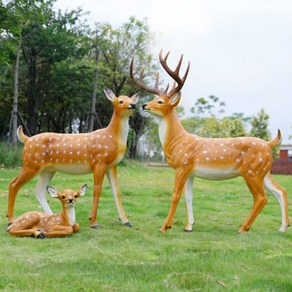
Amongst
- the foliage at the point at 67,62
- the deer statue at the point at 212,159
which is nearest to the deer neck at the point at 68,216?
the deer statue at the point at 212,159

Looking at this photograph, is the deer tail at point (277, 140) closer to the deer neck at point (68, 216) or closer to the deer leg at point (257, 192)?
the deer leg at point (257, 192)

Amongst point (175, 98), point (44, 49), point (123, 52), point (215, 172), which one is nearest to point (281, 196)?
point (215, 172)

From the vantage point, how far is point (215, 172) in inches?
252

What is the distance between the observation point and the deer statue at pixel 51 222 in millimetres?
5801

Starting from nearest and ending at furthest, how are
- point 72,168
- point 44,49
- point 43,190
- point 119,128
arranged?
point 72,168 → point 119,128 → point 43,190 → point 44,49

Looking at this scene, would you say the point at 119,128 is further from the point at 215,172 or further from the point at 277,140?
the point at 277,140

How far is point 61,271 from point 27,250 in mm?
1120

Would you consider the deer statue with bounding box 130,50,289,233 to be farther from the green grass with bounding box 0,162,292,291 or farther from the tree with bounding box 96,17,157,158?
the tree with bounding box 96,17,157,158

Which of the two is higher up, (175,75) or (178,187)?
(175,75)

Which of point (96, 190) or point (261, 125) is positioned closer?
point (96, 190)

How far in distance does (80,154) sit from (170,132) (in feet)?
4.52

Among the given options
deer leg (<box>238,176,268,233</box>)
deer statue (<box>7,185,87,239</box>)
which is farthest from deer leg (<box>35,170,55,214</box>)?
deer leg (<box>238,176,268,233</box>)

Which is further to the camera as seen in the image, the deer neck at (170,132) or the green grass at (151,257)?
the deer neck at (170,132)

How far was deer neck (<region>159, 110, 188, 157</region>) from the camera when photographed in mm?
6738
